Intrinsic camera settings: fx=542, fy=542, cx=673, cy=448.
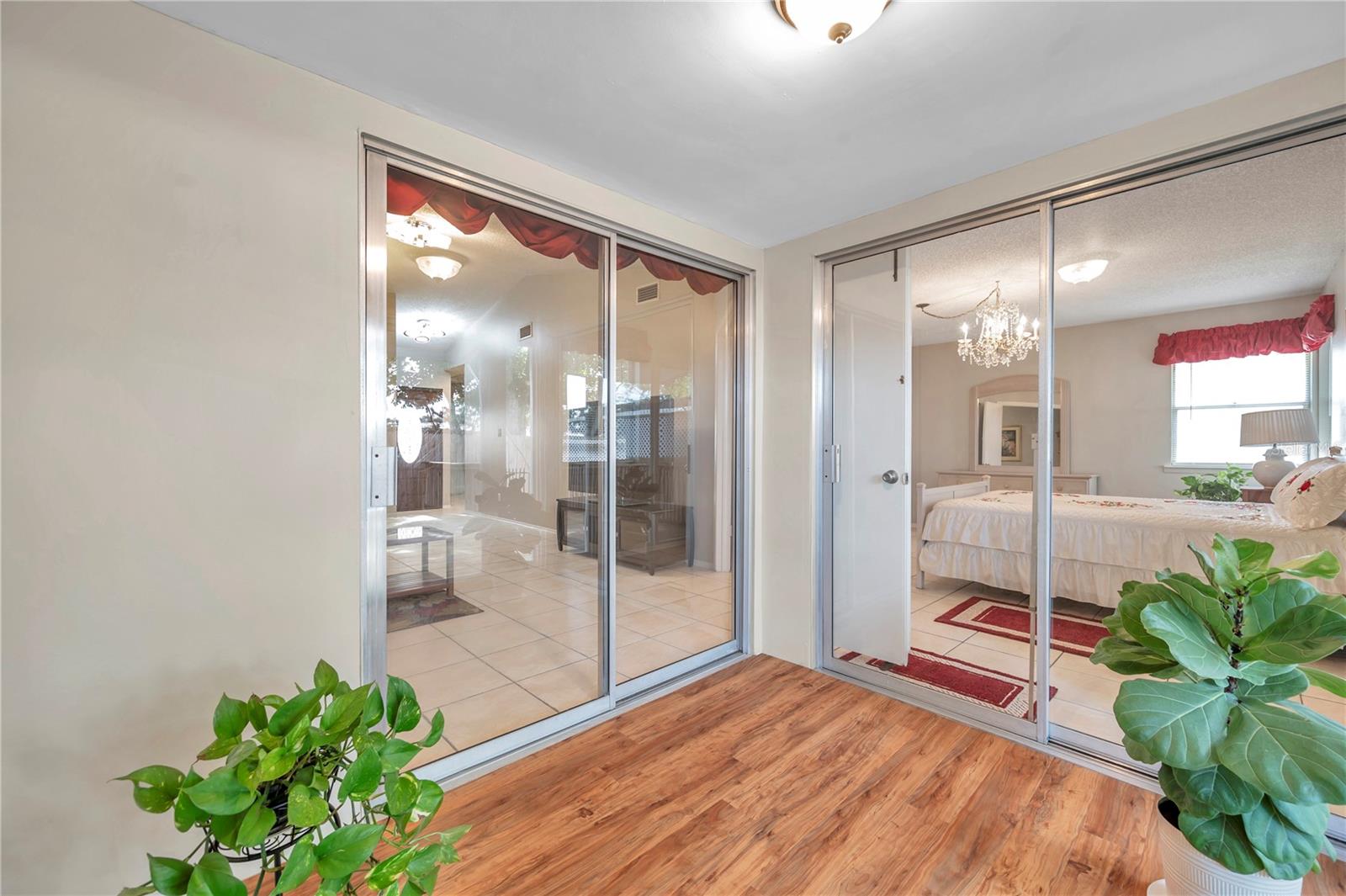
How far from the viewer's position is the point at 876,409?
2.94m

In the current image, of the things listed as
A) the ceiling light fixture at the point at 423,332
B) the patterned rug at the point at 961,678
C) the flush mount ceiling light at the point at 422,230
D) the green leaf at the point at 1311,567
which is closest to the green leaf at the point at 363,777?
the ceiling light fixture at the point at 423,332

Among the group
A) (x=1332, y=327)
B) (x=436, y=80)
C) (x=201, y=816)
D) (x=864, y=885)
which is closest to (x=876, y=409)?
(x=1332, y=327)

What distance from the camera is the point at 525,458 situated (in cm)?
235

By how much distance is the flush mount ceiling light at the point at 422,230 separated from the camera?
2.02 m

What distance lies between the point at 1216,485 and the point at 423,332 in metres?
3.07

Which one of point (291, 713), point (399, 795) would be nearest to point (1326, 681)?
point (399, 795)

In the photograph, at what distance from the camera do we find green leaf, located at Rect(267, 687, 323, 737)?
112 cm

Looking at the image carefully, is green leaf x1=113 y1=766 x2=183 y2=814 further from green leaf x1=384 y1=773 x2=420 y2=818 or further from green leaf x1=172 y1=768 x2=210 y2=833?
green leaf x1=384 y1=773 x2=420 y2=818

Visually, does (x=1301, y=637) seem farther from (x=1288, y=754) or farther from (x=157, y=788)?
(x=157, y=788)

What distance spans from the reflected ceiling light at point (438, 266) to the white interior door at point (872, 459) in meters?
2.03

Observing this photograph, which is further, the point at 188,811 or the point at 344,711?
the point at 344,711

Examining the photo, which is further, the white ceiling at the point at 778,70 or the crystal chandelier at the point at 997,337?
the crystal chandelier at the point at 997,337

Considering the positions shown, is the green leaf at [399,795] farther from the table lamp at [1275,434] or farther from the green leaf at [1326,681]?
the table lamp at [1275,434]

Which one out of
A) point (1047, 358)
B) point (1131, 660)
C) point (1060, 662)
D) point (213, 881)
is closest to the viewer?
point (213, 881)
